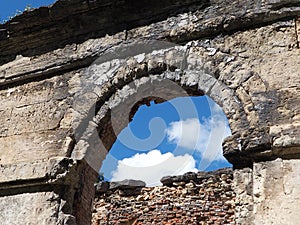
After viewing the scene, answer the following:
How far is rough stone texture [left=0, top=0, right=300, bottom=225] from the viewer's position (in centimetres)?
425

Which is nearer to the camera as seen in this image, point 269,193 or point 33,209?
point 269,193

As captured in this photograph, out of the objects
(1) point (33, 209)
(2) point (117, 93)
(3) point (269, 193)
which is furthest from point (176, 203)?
(3) point (269, 193)

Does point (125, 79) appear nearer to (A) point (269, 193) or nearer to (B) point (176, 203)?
(A) point (269, 193)

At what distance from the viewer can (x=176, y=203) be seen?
1164 centimetres

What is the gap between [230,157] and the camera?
417cm

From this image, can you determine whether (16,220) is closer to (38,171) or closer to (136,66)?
(38,171)

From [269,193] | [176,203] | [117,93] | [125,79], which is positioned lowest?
[269,193]

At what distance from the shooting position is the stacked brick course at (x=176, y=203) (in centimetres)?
1137

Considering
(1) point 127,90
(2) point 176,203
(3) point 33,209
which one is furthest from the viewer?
(2) point 176,203

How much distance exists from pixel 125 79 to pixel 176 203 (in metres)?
7.03

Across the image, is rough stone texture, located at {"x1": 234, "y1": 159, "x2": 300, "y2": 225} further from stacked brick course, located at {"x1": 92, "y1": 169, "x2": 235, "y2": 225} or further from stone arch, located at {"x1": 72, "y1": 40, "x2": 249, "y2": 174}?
stacked brick course, located at {"x1": 92, "y1": 169, "x2": 235, "y2": 225}

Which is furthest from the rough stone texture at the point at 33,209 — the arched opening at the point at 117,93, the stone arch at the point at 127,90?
the stone arch at the point at 127,90

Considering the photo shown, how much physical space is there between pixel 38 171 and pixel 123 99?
1.23 meters

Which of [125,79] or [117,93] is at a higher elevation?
[125,79]
